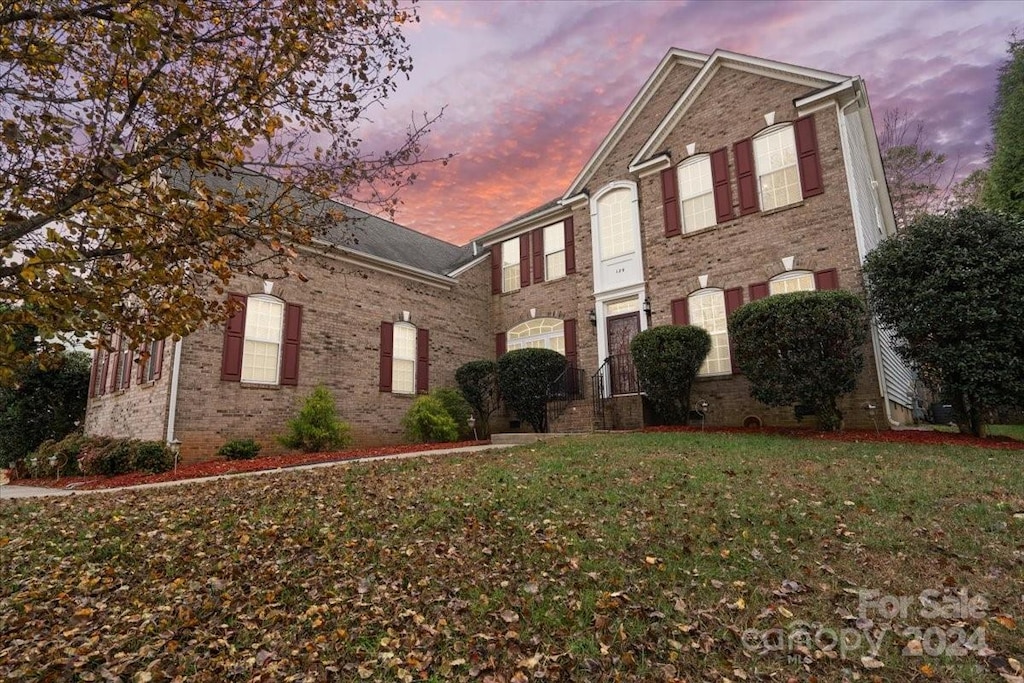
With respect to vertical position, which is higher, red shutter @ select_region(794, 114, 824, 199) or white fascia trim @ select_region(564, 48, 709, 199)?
white fascia trim @ select_region(564, 48, 709, 199)

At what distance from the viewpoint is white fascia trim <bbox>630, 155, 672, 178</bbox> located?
43.6ft

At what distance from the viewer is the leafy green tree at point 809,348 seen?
29.5ft

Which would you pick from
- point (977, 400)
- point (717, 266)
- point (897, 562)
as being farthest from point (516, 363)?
point (897, 562)

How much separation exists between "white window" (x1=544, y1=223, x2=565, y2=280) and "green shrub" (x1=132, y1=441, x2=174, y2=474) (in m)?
10.8

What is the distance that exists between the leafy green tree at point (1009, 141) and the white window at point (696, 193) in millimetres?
14394

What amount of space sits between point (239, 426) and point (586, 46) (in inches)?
416

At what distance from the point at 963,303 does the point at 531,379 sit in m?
8.45

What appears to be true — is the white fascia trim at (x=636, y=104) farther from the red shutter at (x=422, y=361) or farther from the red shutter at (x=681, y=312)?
the red shutter at (x=422, y=361)

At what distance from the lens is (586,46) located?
370 inches

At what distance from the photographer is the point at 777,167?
1162 cm

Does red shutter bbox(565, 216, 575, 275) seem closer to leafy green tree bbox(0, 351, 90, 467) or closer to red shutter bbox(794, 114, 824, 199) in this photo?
red shutter bbox(794, 114, 824, 199)

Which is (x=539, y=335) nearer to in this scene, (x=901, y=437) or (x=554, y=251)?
(x=554, y=251)

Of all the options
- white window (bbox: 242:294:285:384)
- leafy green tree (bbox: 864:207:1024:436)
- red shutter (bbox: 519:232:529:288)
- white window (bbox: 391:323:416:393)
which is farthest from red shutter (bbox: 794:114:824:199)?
white window (bbox: 242:294:285:384)

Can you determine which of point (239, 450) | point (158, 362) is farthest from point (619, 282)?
point (158, 362)
